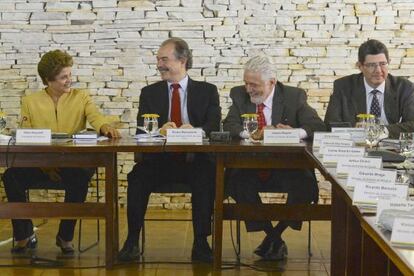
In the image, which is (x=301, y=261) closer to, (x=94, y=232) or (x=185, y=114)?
(x=185, y=114)

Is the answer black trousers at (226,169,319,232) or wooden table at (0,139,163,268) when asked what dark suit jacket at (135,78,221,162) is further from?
wooden table at (0,139,163,268)

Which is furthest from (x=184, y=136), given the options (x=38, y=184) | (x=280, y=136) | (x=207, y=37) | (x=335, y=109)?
(x=207, y=37)

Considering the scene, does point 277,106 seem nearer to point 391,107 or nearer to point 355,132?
point 355,132

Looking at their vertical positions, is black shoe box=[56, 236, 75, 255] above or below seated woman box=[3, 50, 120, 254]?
below

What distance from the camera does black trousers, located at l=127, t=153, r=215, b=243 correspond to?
172 inches

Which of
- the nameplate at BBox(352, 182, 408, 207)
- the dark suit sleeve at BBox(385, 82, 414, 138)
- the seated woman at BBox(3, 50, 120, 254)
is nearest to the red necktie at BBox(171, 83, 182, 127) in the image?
the seated woman at BBox(3, 50, 120, 254)

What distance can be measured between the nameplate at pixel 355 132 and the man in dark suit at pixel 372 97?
20.0 inches

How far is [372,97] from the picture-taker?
479 cm

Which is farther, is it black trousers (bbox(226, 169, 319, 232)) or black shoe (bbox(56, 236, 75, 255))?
black shoe (bbox(56, 236, 75, 255))

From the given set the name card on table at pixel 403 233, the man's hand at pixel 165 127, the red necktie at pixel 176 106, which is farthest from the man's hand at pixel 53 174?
the name card on table at pixel 403 233

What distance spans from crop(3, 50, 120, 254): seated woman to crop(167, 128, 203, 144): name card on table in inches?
18.0

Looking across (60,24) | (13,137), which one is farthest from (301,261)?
(60,24)

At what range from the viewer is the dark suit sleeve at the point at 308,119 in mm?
4545

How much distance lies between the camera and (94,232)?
521cm
